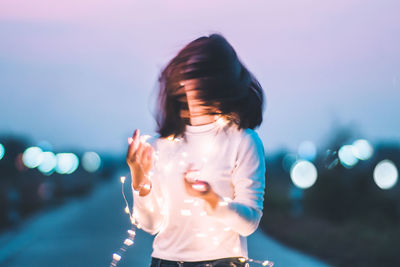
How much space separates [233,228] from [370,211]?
13343mm

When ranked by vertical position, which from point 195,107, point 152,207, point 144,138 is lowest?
point 152,207

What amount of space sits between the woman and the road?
6.33m

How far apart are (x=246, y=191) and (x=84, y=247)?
9.32 meters

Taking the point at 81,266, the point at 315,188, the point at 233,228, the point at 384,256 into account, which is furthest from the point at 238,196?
the point at 315,188

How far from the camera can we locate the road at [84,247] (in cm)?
864

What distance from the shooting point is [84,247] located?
10.4m

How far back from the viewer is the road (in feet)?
28.3

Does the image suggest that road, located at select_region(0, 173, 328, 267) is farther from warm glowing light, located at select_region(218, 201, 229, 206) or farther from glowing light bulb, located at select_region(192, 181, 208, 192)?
glowing light bulb, located at select_region(192, 181, 208, 192)

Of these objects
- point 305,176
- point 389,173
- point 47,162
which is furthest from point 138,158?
point 47,162

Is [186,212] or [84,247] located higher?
[186,212]

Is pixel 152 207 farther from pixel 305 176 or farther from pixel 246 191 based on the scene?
pixel 305 176

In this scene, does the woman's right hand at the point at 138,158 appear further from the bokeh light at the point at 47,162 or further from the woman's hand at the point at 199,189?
the bokeh light at the point at 47,162

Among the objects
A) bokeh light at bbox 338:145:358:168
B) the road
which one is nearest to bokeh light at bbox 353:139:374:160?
bokeh light at bbox 338:145:358:168

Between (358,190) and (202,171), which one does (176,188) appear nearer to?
(202,171)
